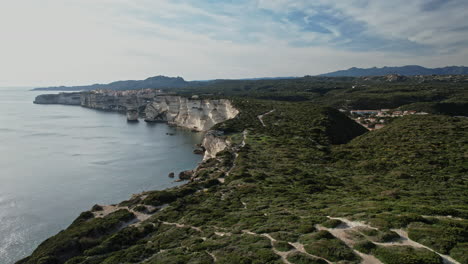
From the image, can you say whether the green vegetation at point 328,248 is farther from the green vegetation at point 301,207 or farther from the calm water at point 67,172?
the calm water at point 67,172

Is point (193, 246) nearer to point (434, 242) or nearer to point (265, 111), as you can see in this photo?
point (434, 242)

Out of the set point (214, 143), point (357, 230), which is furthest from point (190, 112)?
point (357, 230)

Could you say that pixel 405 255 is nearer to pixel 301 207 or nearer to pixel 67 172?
pixel 301 207

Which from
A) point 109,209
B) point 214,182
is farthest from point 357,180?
point 109,209

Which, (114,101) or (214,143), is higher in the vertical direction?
(114,101)

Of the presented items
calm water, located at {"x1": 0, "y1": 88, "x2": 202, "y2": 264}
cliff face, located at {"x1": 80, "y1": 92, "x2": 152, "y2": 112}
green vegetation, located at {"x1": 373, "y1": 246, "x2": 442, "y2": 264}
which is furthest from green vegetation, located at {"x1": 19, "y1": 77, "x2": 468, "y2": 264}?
cliff face, located at {"x1": 80, "y1": 92, "x2": 152, "y2": 112}

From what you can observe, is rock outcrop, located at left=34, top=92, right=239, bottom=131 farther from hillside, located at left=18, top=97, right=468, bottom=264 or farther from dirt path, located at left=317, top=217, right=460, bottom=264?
dirt path, located at left=317, top=217, right=460, bottom=264
